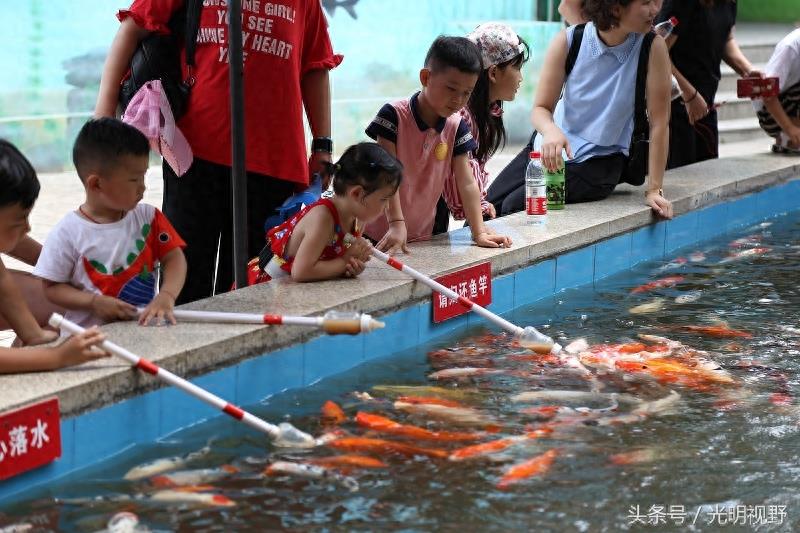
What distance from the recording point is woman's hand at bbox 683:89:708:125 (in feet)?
25.9

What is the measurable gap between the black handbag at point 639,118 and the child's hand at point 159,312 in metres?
3.45

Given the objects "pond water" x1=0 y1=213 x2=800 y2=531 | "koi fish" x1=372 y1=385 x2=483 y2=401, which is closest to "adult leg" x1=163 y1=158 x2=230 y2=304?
"pond water" x1=0 y1=213 x2=800 y2=531

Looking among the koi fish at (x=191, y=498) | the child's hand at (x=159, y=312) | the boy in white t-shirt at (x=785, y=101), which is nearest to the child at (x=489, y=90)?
the child's hand at (x=159, y=312)

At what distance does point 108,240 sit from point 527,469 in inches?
65.2

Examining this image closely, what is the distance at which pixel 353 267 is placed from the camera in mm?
5219

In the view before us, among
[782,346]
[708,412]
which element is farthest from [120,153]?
[782,346]

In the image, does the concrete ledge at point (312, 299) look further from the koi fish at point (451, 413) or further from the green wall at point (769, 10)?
the green wall at point (769, 10)

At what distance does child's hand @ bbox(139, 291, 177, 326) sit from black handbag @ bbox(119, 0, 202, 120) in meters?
0.97

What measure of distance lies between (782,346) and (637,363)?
762 millimetres

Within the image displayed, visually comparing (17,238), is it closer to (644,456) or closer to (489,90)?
(644,456)

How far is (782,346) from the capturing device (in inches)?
207

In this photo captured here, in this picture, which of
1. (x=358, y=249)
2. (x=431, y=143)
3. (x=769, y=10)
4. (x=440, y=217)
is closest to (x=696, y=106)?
(x=440, y=217)

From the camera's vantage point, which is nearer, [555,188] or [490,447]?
[490,447]

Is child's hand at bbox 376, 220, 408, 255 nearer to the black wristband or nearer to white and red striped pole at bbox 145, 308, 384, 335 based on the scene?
the black wristband
